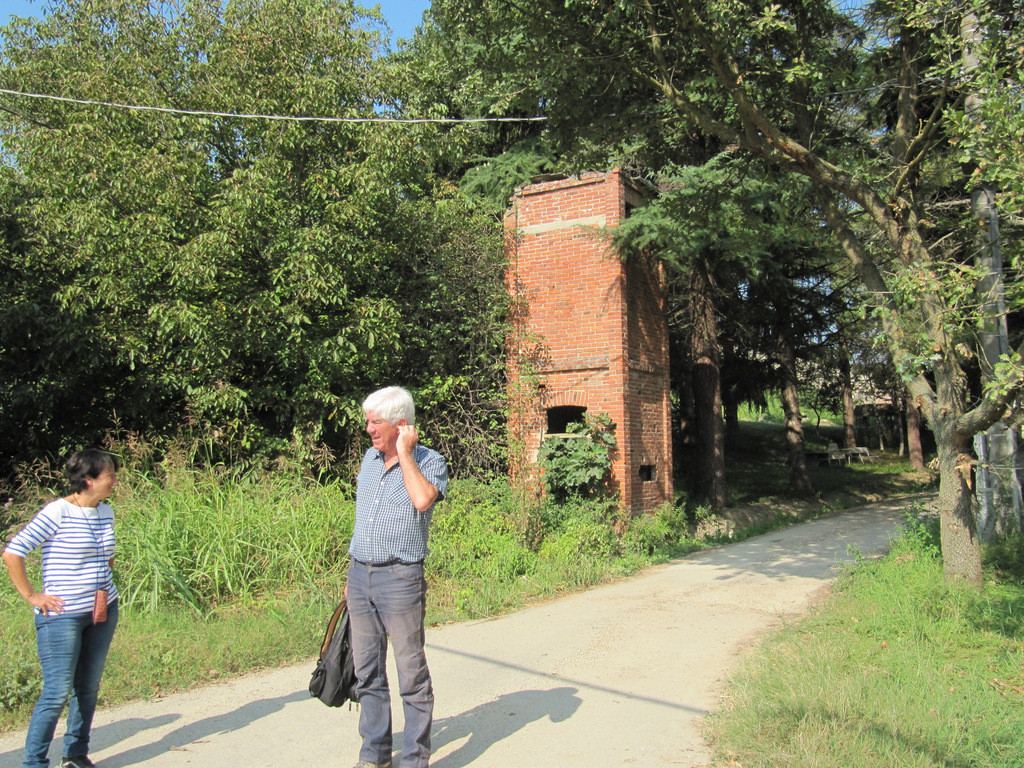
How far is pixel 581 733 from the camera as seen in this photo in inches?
172

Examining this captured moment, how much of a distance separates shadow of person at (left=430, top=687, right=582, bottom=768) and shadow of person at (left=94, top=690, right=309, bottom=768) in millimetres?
1140

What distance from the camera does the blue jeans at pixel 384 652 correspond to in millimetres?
3664

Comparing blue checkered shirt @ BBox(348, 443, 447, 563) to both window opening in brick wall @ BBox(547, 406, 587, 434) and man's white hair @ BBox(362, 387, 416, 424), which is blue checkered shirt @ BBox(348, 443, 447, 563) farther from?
window opening in brick wall @ BBox(547, 406, 587, 434)

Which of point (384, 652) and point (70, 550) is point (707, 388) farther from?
point (70, 550)

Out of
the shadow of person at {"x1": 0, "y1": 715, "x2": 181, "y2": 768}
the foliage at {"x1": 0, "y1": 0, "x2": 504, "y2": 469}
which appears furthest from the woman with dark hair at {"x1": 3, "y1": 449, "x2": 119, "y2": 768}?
the foliage at {"x1": 0, "y1": 0, "x2": 504, "y2": 469}

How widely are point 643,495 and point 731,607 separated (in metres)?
4.84

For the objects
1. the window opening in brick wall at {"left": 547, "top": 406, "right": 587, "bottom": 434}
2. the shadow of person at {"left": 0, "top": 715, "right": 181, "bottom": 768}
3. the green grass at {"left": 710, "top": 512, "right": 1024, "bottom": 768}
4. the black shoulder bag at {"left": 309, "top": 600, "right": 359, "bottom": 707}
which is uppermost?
the window opening in brick wall at {"left": 547, "top": 406, "right": 587, "bottom": 434}

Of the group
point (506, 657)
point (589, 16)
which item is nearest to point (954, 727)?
point (506, 657)

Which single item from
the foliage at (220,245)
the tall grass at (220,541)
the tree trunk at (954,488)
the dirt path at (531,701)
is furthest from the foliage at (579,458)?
the tree trunk at (954,488)

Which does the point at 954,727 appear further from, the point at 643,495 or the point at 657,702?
the point at 643,495

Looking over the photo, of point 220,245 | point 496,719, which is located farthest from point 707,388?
point 496,719

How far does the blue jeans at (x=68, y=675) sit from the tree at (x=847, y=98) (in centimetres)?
584

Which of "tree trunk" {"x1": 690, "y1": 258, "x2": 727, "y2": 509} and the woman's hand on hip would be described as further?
"tree trunk" {"x1": 690, "y1": 258, "x2": 727, "y2": 509}

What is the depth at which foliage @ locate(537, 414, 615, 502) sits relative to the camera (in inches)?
446
